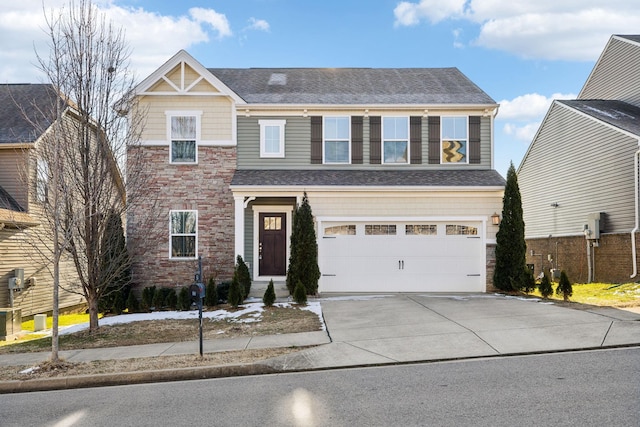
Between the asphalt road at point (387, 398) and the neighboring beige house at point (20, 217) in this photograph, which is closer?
the asphalt road at point (387, 398)

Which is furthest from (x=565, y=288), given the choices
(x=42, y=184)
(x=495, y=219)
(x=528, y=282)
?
(x=42, y=184)

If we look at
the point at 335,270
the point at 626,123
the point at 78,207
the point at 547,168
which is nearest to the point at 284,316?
the point at 335,270

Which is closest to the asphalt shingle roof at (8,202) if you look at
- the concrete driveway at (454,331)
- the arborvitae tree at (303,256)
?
the arborvitae tree at (303,256)

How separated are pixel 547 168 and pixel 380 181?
38.9 feet

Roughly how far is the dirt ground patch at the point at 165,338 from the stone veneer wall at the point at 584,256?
11941 millimetres

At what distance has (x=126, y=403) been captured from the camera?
708cm

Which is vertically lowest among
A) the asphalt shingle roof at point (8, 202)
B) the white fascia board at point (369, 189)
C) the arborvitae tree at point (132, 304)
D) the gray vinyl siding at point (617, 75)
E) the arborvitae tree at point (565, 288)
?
the arborvitae tree at point (132, 304)

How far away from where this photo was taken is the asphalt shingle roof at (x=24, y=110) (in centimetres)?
1714

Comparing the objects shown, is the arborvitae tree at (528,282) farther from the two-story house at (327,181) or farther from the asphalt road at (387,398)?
the asphalt road at (387,398)

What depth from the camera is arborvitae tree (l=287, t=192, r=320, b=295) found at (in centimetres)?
1631

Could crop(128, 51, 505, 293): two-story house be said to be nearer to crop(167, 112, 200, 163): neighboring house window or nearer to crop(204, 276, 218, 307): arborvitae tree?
crop(167, 112, 200, 163): neighboring house window

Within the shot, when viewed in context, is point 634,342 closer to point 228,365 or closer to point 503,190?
point 228,365

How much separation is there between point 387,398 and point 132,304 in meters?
11.3

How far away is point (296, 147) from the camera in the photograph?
720 inches
